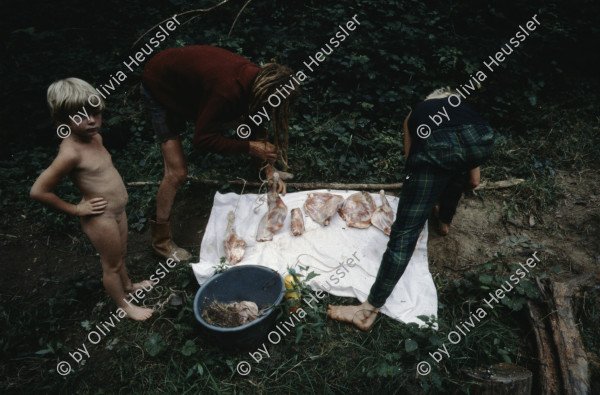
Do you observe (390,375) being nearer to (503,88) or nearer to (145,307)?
(145,307)

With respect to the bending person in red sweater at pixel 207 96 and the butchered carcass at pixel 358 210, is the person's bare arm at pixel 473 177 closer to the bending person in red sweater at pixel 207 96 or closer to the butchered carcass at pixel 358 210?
the butchered carcass at pixel 358 210

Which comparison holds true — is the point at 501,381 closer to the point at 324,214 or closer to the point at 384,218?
the point at 384,218

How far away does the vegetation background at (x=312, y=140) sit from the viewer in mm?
2113

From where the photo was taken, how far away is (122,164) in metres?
3.92

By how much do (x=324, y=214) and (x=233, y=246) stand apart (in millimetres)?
857

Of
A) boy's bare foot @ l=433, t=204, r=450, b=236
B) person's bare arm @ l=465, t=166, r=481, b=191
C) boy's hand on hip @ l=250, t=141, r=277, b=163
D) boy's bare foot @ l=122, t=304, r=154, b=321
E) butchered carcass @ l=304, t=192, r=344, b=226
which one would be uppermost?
person's bare arm @ l=465, t=166, r=481, b=191

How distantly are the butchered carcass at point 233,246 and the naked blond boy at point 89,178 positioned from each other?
2.60 feet

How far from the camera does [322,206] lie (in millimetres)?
3055

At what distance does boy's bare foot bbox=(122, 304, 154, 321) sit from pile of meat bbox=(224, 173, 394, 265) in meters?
0.81

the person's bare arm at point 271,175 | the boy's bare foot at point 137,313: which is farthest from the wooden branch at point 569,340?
the boy's bare foot at point 137,313

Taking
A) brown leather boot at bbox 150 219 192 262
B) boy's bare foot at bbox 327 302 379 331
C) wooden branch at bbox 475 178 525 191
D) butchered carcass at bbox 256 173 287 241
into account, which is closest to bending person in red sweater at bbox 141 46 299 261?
brown leather boot at bbox 150 219 192 262

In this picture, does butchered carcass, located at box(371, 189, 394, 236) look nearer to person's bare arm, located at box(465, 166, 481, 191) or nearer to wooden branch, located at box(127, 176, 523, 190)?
wooden branch, located at box(127, 176, 523, 190)

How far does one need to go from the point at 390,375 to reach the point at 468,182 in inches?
61.8

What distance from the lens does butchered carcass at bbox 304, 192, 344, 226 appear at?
299 centimetres
